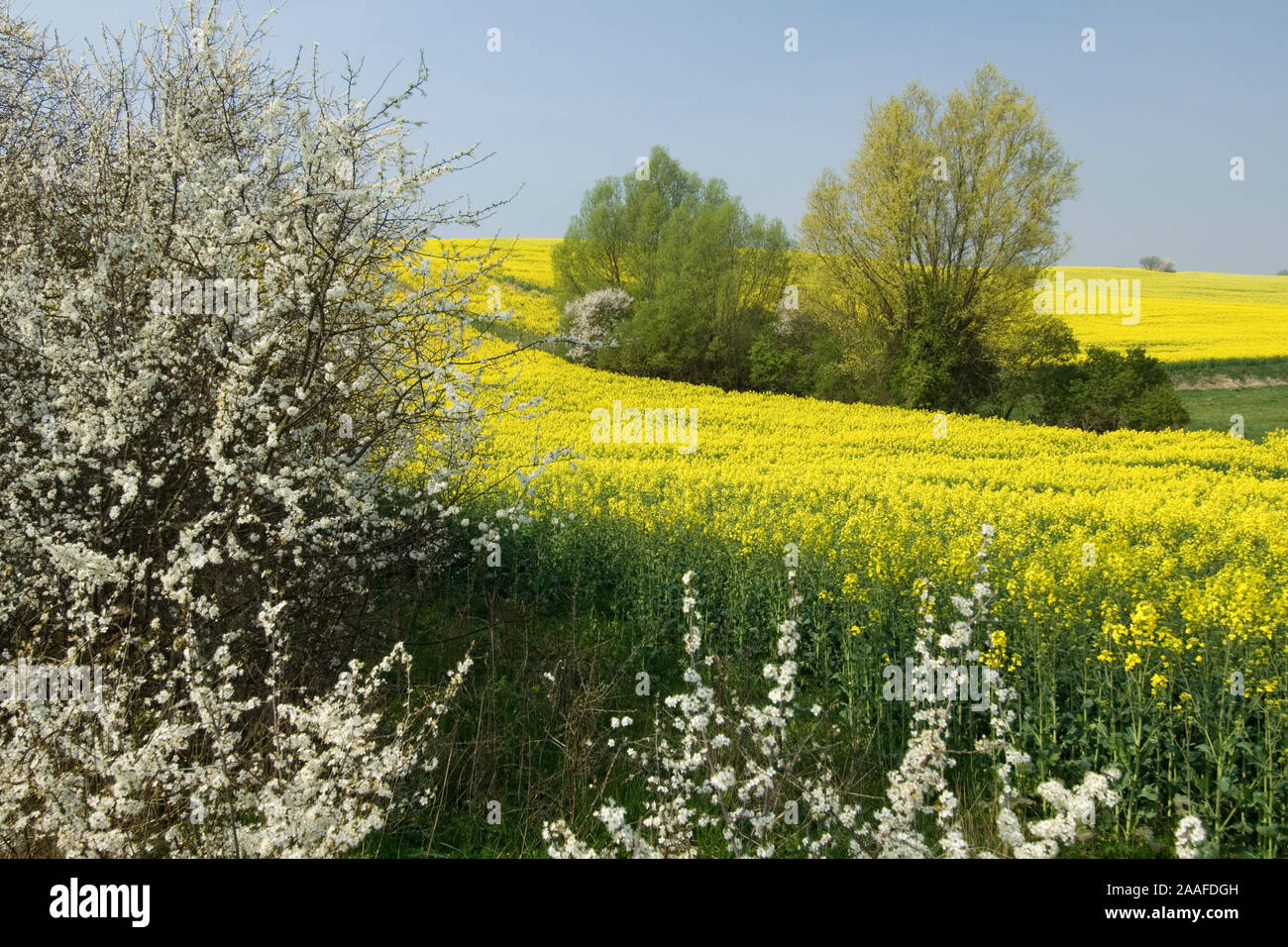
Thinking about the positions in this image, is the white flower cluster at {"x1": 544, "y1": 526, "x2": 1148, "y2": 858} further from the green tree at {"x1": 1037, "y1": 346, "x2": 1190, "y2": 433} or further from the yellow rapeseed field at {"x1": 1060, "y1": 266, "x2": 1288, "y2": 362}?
the yellow rapeseed field at {"x1": 1060, "y1": 266, "x2": 1288, "y2": 362}

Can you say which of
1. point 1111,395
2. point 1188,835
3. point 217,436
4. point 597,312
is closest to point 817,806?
point 1188,835

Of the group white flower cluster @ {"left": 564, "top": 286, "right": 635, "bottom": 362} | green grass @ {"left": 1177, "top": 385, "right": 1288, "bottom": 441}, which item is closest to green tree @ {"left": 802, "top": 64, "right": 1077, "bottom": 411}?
green grass @ {"left": 1177, "top": 385, "right": 1288, "bottom": 441}

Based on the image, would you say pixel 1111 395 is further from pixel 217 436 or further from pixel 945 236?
pixel 217 436

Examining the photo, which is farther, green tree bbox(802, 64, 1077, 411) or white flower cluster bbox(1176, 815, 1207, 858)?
green tree bbox(802, 64, 1077, 411)

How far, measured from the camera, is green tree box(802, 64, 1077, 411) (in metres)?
29.8

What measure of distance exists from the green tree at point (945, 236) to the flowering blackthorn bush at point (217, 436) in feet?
86.9

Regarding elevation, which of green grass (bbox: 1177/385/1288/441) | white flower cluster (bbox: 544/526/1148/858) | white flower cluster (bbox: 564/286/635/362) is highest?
white flower cluster (bbox: 564/286/635/362)

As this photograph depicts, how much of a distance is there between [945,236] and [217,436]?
100 feet

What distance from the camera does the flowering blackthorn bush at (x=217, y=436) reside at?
14.4 ft

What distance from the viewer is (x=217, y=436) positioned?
187 inches

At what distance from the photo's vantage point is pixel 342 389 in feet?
20.3

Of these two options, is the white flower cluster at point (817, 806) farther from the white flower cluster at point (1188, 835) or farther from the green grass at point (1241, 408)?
the green grass at point (1241, 408)

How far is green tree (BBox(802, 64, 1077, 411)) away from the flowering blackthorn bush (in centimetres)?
2648

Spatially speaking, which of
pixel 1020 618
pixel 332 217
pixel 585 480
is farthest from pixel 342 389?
pixel 585 480
